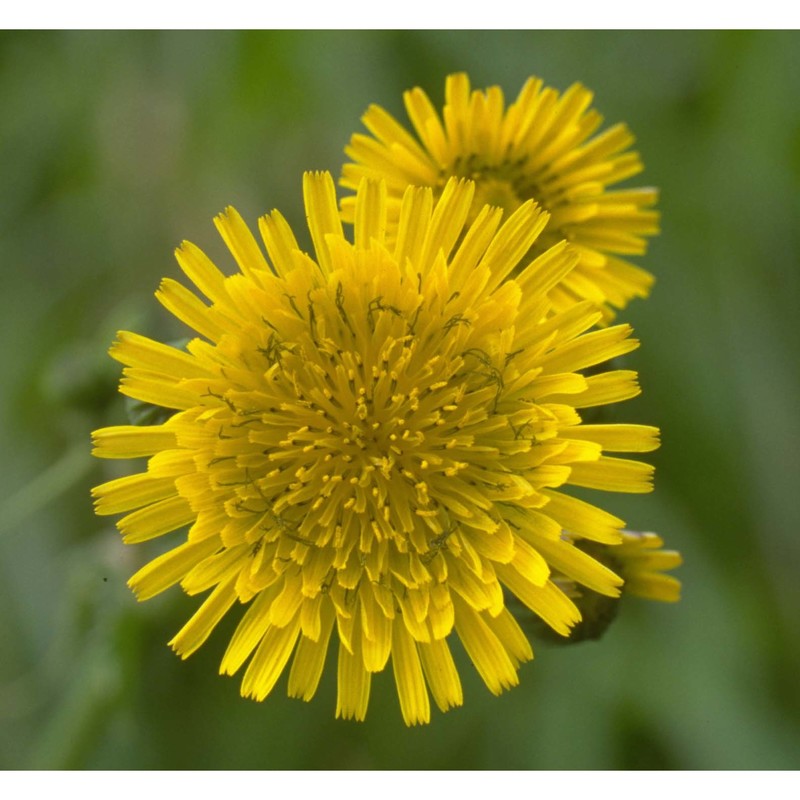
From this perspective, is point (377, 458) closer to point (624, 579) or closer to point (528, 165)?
point (624, 579)

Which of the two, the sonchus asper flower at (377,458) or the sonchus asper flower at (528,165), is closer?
the sonchus asper flower at (377,458)

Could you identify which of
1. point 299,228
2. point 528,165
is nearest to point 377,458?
point 528,165

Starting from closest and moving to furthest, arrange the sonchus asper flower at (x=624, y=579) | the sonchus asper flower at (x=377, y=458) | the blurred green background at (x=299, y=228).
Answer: the sonchus asper flower at (x=377, y=458)
the sonchus asper flower at (x=624, y=579)
the blurred green background at (x=299, y=228)

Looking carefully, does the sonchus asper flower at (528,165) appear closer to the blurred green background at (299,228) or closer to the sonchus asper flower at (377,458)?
the sonchus asper flower at (377,458)

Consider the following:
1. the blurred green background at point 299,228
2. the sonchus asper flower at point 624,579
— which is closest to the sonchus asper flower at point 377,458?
the sonchus asper flower at point 624,579
